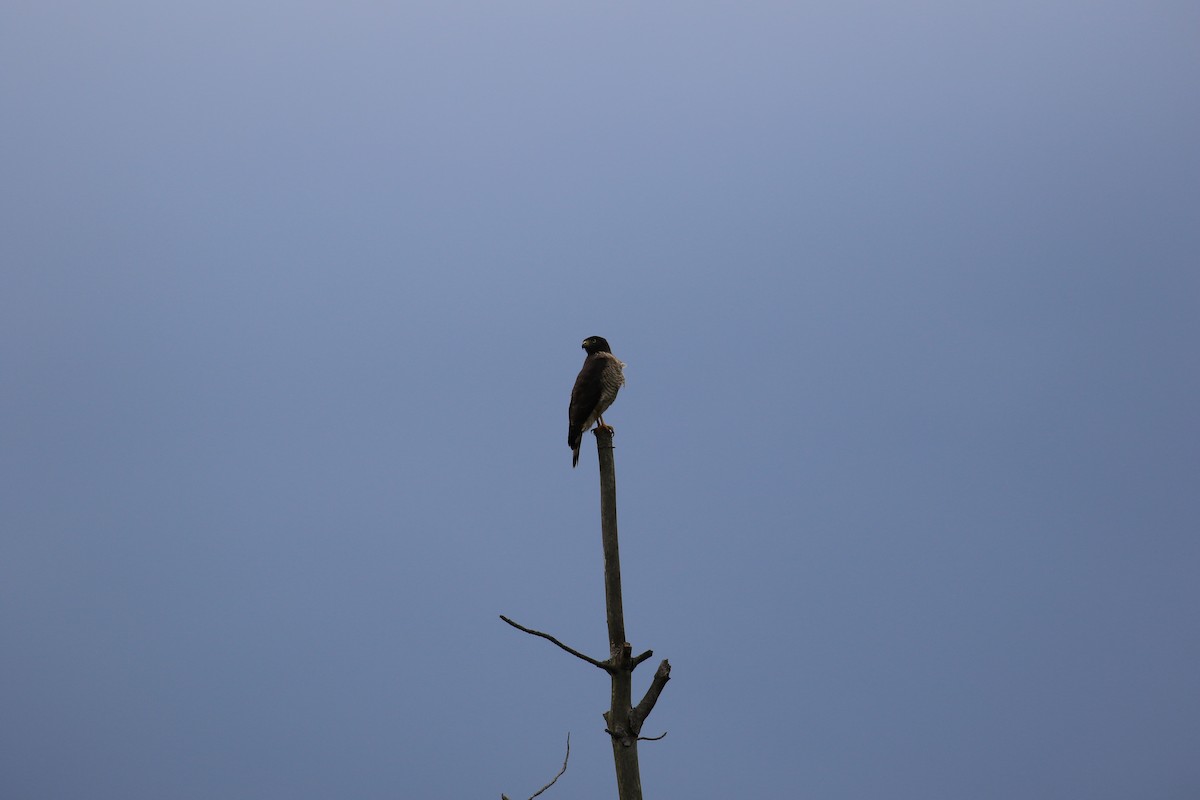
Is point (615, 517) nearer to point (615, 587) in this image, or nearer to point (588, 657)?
point (615, 587)

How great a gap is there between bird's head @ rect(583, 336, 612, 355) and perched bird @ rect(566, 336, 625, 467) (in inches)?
6.7

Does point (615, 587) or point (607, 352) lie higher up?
point (607, 352)

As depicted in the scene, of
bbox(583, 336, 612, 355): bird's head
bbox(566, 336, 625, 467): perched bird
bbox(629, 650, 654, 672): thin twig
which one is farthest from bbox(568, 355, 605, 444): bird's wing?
bbox(629, 650, 654, 672): thin twig

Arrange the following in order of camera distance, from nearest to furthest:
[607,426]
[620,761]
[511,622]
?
[511,622]
[620,761]
[607,426]

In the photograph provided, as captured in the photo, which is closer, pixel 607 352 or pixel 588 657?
pixel 588 657

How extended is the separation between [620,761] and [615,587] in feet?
2.32

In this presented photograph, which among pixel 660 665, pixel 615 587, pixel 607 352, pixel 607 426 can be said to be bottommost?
pixel 660 665

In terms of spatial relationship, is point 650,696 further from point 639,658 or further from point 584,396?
point 584,396

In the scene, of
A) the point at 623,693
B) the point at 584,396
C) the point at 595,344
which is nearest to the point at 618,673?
the point at 623,693

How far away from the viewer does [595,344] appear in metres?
5.78

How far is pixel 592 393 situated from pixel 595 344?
502 mm

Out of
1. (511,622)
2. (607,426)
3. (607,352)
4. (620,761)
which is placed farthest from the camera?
(607,352)

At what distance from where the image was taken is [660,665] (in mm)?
3793

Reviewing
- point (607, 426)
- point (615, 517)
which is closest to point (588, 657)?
point (615, 517)
